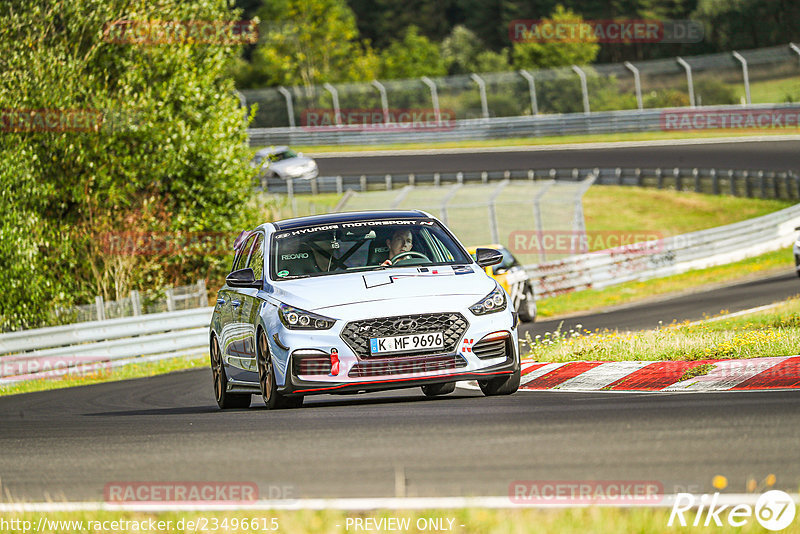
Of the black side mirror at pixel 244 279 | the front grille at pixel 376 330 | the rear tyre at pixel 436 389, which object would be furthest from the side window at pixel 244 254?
the front grille at pixel 376 330

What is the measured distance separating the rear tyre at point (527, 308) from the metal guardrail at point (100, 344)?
593 centimetres

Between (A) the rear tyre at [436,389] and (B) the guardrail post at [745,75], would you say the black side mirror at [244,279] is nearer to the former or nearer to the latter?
(A) the rear tyre at [436,389]

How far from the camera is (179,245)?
27688 mm

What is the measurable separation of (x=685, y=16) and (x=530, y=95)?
39255mm

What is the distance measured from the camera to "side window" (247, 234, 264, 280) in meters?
10.6

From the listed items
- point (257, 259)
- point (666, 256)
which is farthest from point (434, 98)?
point (257, 259)

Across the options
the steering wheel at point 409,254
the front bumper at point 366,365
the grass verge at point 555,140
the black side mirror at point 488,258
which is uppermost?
the steering wheel at point 409,254

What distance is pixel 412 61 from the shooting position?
86625 mm

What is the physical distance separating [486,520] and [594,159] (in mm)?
46142

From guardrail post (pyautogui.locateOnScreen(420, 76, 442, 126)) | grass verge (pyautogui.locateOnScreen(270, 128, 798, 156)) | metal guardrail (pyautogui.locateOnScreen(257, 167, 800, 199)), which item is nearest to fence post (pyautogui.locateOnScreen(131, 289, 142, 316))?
metal guardrail (pyautogui.locateOnScreen(257, 167, 800, 199))

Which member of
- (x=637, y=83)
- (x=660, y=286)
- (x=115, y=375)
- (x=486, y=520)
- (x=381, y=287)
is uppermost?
(x=486, y=520)

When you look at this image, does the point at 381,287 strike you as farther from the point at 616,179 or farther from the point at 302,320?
the point at 616,179

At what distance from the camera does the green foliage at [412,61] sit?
278 ft

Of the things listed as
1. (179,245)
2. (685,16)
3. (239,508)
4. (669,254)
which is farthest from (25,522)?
(685,16)
